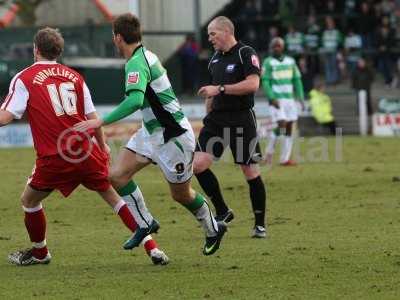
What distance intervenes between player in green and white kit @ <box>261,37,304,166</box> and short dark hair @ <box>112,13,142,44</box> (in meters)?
10.8

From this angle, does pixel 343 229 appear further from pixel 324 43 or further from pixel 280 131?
pixel 324 43

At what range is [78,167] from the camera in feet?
30.8

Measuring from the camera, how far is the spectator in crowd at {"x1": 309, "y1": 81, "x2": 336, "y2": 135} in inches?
1214

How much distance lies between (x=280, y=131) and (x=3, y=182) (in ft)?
17.4

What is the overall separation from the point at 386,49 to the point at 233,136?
966 inches

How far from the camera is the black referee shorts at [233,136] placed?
449 inches

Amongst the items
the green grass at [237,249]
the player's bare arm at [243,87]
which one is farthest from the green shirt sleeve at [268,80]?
the player's bare arm at [243,87]

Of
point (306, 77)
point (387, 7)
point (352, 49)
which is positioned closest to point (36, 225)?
point (306, 77)

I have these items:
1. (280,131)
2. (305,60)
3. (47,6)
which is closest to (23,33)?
(47,6)

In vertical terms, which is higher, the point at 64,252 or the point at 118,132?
the point at 64,252

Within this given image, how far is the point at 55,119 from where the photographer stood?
927 centimetres

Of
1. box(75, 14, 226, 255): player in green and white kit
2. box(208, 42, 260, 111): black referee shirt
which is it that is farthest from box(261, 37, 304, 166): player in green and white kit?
box(75, 14, 226, 255): player in green and white kit

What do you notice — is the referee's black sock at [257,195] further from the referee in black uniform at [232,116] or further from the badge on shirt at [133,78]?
the badge on shirt at [133,78]

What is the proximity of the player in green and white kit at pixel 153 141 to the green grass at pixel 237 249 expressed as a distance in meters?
0.39
